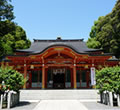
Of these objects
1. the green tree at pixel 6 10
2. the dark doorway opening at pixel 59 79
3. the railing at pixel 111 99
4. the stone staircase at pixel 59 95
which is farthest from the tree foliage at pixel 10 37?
the railing at pixel 111 99

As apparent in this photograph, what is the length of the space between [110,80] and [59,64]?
305 inches

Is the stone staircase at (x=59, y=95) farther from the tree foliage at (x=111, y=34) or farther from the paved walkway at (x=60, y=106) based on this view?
the tree foliage at (x=111, y=34)

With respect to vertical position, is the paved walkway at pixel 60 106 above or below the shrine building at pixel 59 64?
below

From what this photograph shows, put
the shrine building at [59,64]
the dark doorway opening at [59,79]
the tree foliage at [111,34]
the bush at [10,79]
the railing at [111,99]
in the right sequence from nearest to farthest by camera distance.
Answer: the railing at [111,99] < the bush at [10,79] < the shrine building at [59,64] < the dark doorway opening at [59,79] < the tree foliage at [111,34]

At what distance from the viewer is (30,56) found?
14930mm

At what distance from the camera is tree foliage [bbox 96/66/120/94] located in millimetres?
8086

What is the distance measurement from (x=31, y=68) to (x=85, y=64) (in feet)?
20.5

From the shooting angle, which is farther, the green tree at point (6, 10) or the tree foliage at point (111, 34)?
the tree foliage at point (111, 34)

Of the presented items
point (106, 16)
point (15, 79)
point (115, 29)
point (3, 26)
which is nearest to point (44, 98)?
point (15, 79)

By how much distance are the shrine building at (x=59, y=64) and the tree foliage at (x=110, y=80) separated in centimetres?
592

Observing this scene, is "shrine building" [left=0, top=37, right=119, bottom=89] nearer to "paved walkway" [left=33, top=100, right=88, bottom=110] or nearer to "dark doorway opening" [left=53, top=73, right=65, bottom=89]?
"dark doorway opening" [left=53, top=73, right=65, bottom=89]

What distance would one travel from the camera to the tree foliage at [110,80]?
8086mm

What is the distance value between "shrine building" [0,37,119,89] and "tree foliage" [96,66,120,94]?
592 cm

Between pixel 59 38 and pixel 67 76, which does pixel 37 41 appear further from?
pixel 67 76
